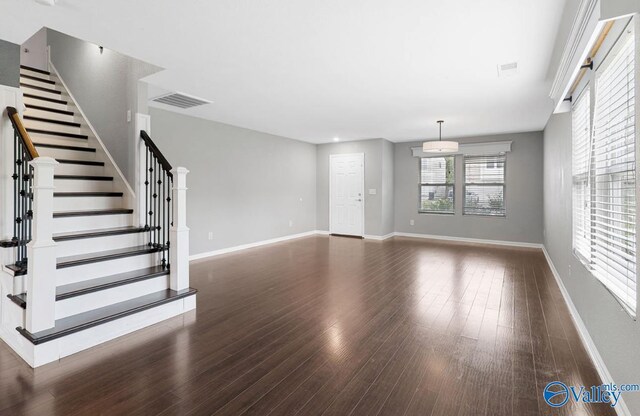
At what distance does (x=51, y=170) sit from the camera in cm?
224

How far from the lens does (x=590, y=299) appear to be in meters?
2.40

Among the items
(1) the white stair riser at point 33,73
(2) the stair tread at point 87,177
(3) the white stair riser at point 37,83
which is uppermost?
(1) the white stair riser at point 33,73

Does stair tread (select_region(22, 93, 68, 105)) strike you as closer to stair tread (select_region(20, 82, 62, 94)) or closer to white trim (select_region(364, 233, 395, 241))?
stair tread (select_region(20, 82, 62, 94))

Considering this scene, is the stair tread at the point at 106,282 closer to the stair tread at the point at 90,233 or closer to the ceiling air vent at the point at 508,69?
the stair tread at the point at 90,233

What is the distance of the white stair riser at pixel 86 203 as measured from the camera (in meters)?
3.28

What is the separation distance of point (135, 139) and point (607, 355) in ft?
14.3

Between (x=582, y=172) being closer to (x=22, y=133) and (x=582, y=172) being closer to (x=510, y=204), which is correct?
(x=510, y=204)

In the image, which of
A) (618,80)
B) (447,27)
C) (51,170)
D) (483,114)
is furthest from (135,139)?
(483,114)

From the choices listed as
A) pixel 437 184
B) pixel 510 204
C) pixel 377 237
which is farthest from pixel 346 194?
pixel 510 204

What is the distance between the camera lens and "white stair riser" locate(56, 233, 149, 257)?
9.33 ft

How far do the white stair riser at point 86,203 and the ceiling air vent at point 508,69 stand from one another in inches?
170

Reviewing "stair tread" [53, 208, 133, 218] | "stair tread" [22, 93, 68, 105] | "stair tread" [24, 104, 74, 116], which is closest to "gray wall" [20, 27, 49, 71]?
"stair tread" [22, 93, 68, 105]

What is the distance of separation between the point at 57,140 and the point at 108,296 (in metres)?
2.62

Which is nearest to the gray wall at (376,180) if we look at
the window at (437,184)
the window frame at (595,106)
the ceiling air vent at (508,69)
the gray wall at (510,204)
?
the gray wall at (510,204)
